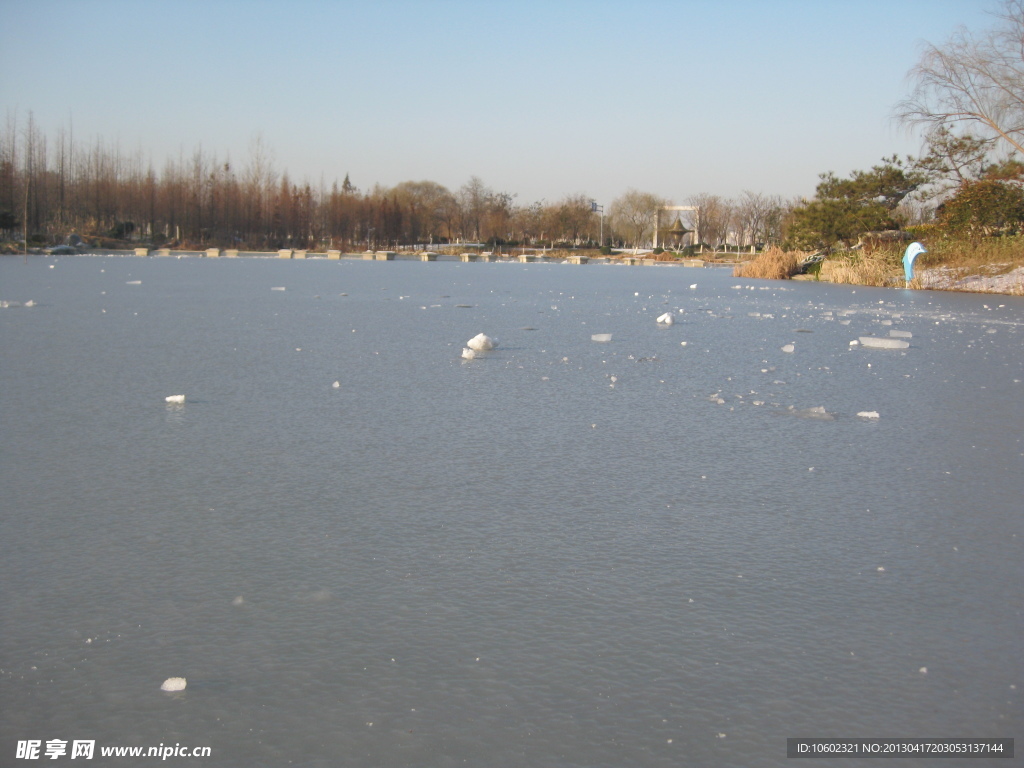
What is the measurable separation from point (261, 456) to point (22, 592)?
1711 mm

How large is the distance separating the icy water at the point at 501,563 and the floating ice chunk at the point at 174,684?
0.04 metres

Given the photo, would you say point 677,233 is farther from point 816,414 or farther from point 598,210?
point 816,414

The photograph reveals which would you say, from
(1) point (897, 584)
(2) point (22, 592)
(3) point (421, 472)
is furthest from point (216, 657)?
(1) point (897, 584)

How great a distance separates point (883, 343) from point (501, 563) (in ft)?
25.0

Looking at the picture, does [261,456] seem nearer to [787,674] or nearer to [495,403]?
[495,403]

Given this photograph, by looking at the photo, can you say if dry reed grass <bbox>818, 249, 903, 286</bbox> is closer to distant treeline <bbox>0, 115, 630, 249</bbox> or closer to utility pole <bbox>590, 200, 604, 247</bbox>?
distant treeline <bbox>0, 115, 630, 249</bbox>

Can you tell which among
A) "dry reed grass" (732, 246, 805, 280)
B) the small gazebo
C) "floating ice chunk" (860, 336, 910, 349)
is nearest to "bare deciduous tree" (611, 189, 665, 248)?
the small gazebo

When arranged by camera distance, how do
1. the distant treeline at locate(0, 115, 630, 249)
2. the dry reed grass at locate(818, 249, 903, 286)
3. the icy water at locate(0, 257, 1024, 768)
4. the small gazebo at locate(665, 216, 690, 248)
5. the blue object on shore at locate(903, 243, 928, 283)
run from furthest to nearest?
the small gazebo at locate(665, 216, 690, 248), the distant treeline at locate(0, 115, 630, 249), the dry reed grass at locate(818, 249, 903, 286), the blue object on shore at locate(903, 243, 928, 283), the icy water at locate(0, 257, 1024, 768)

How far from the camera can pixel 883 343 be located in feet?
30.9

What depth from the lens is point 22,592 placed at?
270 centimetres

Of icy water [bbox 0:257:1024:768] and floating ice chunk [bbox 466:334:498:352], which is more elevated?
floating ice chunk [bbox 466:334:498:352]

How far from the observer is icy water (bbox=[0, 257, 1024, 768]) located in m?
2.07

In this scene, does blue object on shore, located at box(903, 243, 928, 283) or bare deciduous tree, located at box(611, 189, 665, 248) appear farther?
bare deciduous tree, located at box(611, 189, 665, 248)

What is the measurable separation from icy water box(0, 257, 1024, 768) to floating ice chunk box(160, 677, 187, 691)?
0.04 meters
